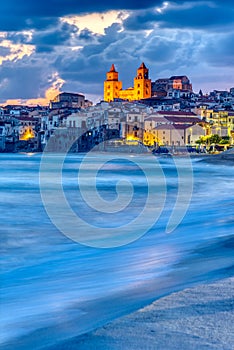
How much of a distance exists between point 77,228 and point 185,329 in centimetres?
776

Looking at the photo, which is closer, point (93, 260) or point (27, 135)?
point (93, 260)

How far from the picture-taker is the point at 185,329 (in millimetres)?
3211

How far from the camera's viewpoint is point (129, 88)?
135000 mm

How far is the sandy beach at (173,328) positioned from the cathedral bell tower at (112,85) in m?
132

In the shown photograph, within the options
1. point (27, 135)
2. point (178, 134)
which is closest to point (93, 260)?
point (178, 134)

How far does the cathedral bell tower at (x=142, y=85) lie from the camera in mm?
127500

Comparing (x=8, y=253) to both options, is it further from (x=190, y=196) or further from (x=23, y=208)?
(x=190, y=196)

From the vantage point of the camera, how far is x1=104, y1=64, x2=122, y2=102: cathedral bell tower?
13562cm

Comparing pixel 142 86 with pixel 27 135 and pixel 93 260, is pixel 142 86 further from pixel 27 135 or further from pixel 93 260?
pixel 93 260

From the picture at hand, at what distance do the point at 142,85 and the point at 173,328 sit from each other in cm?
12698

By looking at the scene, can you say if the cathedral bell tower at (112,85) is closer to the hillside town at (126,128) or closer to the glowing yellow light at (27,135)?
the hillside town at (126,128)

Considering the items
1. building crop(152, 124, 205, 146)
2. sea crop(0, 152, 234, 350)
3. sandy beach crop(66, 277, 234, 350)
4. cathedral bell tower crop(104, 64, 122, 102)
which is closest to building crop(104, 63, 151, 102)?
cathedral bell tower crop(104, 64, 122, 102)

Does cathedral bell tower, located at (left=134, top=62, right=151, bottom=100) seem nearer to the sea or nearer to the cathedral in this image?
the cathedral

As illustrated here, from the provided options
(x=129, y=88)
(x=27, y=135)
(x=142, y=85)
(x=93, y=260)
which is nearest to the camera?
(x=93, y=260)
